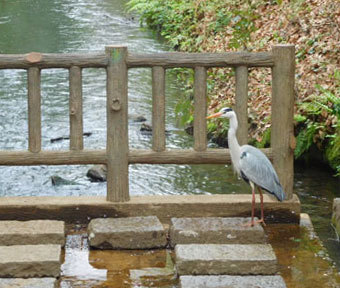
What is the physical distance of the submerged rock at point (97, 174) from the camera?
31.1 ft

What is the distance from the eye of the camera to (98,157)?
673cm

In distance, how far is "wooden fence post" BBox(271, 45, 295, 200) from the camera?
21.9 ft

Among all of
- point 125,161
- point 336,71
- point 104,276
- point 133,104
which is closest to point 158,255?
point 104,276

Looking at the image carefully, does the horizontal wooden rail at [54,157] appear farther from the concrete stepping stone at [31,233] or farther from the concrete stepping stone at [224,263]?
the concrete stepping stone at [224,263]

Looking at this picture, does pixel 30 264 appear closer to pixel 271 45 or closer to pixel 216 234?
pixel 216 234

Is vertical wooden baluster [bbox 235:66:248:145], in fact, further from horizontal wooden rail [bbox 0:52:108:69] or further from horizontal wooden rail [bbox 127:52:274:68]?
horizontal wooden rail [bbox 0:52:108:69]

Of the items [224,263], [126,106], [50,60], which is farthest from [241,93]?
[224,263]

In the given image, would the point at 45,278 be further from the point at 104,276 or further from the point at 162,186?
the point at 162,186

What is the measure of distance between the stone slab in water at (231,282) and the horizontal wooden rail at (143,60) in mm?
2032

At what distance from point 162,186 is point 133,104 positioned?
372 cm

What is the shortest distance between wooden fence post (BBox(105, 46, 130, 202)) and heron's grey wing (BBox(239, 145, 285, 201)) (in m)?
1.06

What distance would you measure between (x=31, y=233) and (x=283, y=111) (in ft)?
7.78

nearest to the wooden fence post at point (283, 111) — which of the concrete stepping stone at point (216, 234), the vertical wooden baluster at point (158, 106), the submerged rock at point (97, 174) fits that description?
the concrete stepping stone at point (216, 234)

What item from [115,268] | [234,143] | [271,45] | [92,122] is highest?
[271,45]
